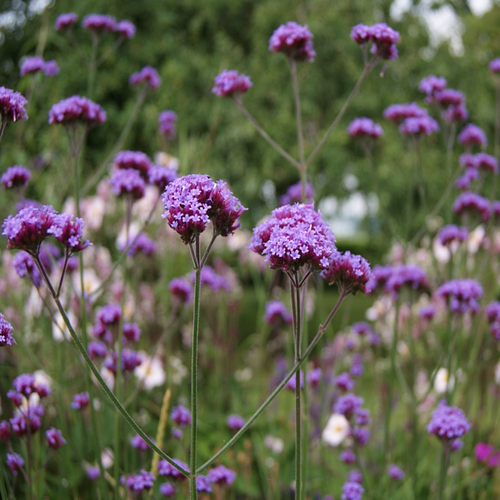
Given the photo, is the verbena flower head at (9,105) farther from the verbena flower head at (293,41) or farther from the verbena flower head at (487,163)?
the verbena flower head at (487,163)

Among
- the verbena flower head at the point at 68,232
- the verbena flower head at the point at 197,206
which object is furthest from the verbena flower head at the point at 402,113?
the verbena flower head at the point at 68,232

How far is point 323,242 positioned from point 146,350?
3.20 metres

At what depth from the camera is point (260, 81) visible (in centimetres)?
1309

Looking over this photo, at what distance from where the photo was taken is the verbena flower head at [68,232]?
4.60ft

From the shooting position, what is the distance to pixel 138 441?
7.67ft

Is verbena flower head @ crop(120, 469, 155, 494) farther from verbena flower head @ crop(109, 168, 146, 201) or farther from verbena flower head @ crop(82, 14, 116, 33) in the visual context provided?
verbena flower head @ crop(82, 14, 116, 33)

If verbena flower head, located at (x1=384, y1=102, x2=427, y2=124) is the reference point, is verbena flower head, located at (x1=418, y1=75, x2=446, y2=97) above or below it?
above

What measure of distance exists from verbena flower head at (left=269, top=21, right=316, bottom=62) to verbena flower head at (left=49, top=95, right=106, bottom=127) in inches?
24.0

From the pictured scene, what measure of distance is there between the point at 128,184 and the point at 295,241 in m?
0.94

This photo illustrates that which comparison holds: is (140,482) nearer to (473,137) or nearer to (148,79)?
(148,79)

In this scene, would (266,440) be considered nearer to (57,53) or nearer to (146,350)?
(146,350)

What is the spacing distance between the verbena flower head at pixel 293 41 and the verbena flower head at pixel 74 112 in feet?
2.00

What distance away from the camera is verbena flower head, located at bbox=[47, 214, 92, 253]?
140 centimetres

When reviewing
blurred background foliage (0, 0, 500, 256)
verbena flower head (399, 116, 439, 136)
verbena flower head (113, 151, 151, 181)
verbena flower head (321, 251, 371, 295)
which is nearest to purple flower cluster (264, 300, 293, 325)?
verbena flower head (399, 116, 439, 136)
